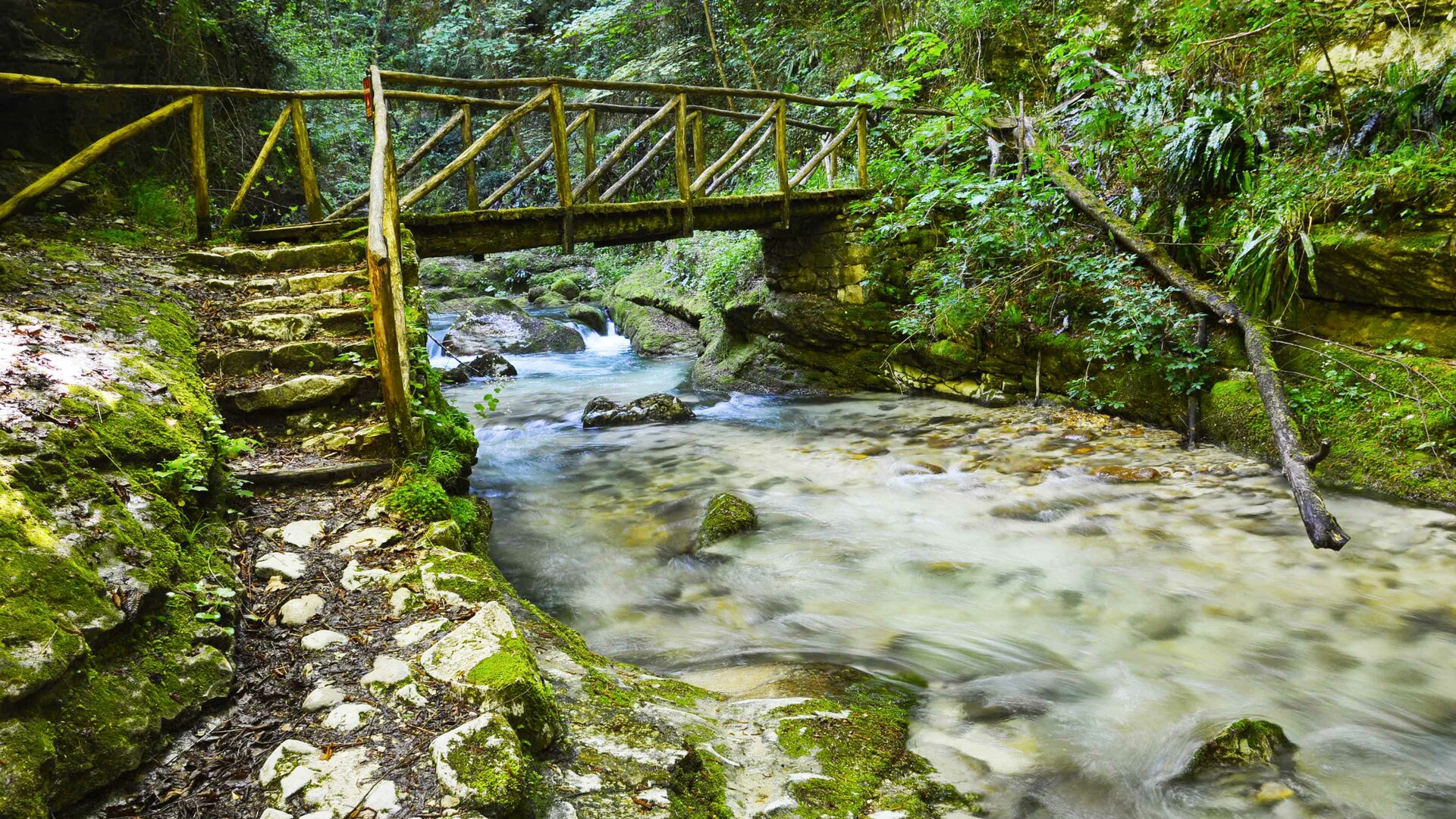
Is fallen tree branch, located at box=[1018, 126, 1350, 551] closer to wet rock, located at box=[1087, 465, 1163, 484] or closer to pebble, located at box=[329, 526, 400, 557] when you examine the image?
wet rock, located at box=[1087, 465, 1163, 484]

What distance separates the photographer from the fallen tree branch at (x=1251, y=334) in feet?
11.7

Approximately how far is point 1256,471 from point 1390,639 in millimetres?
2014

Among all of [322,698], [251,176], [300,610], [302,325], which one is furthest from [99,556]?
[251,176]

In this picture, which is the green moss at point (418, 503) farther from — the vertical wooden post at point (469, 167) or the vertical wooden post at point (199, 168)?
the vertical wooden post at point (469, 167)

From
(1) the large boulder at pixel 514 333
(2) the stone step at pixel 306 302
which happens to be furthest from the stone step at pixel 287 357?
(1) the large boulder at pixel 514 333

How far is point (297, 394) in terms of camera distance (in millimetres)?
3826

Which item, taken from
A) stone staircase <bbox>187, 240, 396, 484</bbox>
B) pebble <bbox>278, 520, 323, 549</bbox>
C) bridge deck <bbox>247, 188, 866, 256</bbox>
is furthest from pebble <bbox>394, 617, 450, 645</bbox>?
bridge deck <bbox>247, 188, 866, 256</bbox>

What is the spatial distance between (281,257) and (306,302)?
978mm

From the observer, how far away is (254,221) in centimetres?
657

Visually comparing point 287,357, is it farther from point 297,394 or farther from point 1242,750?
point 1242,750

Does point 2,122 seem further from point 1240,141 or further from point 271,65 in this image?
point 1240,141

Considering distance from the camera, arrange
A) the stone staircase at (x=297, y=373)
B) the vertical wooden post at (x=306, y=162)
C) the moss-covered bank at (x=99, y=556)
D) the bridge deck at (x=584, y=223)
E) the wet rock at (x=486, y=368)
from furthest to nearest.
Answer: the wet rock at (x=486, y=368), the bridge deck at (x=584, y=223), the vertical wooden post at (x=306, y=162), the stone staircase at (x=297, y=373), the moss-covered bank at (x=99, y=556)

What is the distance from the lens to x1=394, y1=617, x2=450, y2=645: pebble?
92.5 inches

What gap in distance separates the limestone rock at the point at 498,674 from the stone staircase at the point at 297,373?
1.55 metres
